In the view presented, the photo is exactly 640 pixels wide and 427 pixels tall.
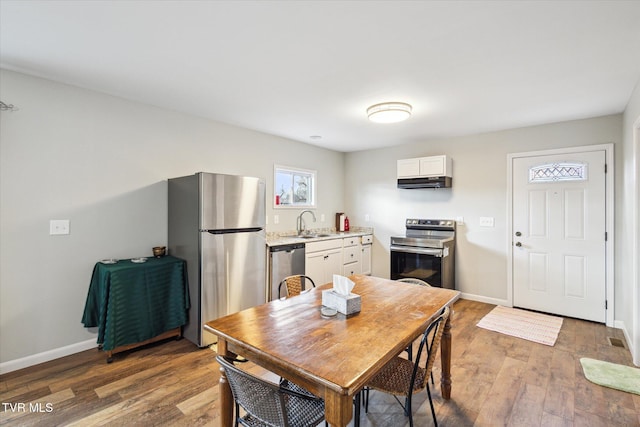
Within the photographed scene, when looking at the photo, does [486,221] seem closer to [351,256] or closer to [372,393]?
[351,256]

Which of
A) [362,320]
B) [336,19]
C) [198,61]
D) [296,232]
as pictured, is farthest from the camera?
[296,232]

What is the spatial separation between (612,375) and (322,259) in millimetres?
3055

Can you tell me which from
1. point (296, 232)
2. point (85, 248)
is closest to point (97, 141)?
point (85, 248)

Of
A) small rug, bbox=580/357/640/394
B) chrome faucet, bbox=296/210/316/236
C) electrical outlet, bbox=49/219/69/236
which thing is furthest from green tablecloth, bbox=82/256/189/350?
small rug, bbox=580/357/640/394

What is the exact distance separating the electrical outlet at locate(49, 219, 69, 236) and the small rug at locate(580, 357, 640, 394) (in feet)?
14.9

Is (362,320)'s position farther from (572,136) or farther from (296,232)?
(572,136)

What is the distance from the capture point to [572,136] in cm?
369

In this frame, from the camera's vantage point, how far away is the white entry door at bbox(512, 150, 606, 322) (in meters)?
3.53

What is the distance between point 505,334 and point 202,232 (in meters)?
3.31

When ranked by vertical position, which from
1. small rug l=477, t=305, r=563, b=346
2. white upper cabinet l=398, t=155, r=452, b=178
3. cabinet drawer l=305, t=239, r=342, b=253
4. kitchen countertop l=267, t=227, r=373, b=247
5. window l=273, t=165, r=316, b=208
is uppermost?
white upper cabinet l=398, t=155, r=452, b=178

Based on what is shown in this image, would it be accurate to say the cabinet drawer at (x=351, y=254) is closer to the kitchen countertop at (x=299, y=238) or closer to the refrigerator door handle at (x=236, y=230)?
the kitchen countertop at (x=299, y=238)

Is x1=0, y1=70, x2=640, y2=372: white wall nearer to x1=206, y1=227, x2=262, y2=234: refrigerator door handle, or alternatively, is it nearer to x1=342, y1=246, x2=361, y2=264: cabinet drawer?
x1=206, y1=227, x2=262, y2=234: refrigerator door handle

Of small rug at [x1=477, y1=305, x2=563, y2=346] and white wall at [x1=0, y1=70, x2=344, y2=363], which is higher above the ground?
white wall at [x1=0, y1=70, x2=344, y2=363]

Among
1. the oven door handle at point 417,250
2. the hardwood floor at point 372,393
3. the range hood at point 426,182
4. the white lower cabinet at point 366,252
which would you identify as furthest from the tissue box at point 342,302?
the white lower cabinet at point 366,252
